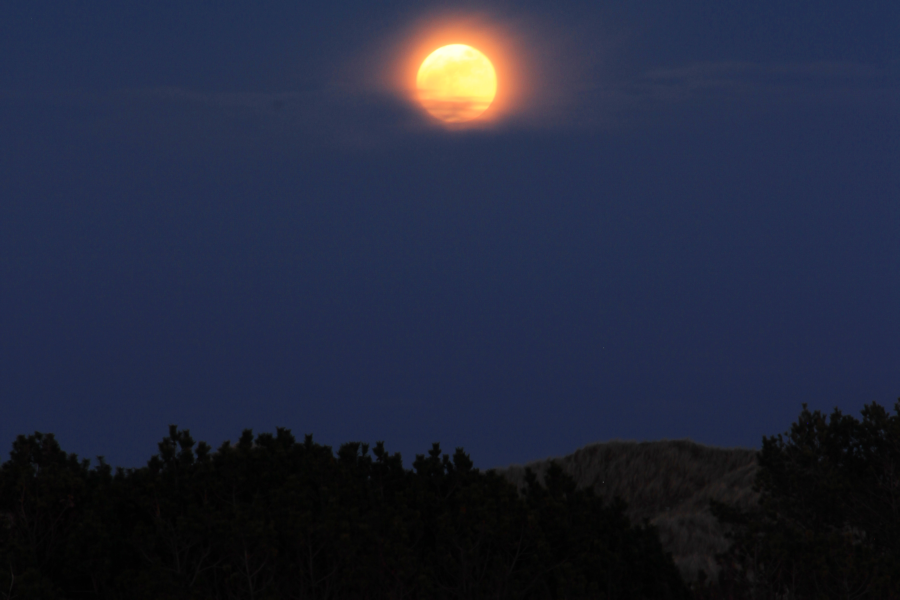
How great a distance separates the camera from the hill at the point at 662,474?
20.2 metres

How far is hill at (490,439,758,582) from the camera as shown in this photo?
2017 centimetres

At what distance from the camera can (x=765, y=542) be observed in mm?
8820

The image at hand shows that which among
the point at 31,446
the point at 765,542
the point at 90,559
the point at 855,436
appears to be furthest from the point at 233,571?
the point at 855,436

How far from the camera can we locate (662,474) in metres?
22.1

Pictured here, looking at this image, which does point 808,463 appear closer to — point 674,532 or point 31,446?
point 674,532

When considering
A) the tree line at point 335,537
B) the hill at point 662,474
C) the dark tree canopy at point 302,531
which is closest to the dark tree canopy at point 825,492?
the tree line at point 335,537

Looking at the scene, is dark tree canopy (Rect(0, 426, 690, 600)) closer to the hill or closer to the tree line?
the tree line

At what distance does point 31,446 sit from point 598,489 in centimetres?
1558

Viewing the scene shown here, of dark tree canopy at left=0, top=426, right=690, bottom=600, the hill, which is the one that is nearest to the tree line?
dark tree canopy at left=0, top=426, right=690, bottom=600

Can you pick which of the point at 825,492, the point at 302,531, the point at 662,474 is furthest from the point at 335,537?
the point at 662,474

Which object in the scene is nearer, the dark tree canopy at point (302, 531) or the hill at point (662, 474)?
the dark tree canopy at point (302, 531)

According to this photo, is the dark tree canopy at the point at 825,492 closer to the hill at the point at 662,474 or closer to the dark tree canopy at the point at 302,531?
the dark tree canopy at the point at 302,531

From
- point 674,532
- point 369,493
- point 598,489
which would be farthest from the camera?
point 598,489

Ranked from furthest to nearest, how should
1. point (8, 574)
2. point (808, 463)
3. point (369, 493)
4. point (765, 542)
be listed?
point (808, 463) < point (765, 542) < point (369, 493) < point (8, 574)
